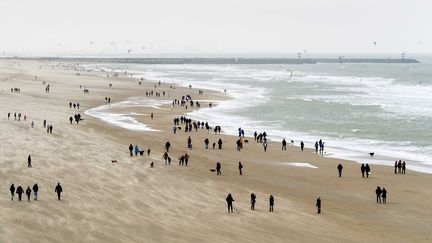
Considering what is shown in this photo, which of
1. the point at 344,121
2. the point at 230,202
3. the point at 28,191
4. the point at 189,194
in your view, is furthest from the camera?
the point at 344,121

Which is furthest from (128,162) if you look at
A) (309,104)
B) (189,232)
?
(309,104)

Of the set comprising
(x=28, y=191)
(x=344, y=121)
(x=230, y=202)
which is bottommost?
(x=344, y=121)

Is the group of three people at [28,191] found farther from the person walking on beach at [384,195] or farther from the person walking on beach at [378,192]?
the person walking on beach at [384,195]

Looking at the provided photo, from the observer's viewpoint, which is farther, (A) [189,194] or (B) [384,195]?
(B) [384,195]

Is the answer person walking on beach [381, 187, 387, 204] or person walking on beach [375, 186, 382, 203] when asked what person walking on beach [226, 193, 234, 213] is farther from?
person walking on beach [381, 187, 387, 204]

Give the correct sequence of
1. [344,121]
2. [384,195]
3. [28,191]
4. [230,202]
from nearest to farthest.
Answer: [28,191], [230,202], [384,195], [344,121]

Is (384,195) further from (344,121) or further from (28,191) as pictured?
(344,121)

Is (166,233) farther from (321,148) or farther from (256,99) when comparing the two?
(256,99)

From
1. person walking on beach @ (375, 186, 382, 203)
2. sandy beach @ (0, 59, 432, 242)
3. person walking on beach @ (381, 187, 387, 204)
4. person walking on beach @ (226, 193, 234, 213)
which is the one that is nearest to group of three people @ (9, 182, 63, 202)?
sandy beach @ (0, 59, 432, 242)

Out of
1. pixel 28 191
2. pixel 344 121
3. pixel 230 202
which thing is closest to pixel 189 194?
pixel 230 202
